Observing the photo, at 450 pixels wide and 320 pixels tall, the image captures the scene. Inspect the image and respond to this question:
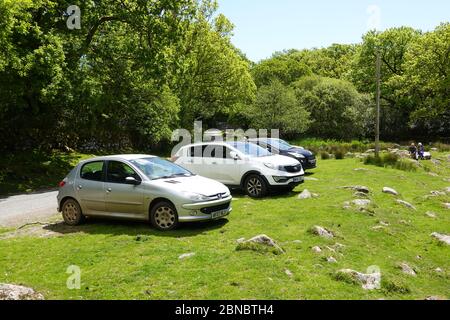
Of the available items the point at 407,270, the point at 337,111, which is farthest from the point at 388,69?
the point at 407,270

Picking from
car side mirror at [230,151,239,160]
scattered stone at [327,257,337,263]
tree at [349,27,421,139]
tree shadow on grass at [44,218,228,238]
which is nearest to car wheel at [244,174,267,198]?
car side mirror at [230,151,239,160]

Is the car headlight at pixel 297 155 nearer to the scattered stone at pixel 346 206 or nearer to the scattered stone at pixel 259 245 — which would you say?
the scattered stone at pixel 346 206

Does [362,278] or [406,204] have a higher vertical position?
[406,204]

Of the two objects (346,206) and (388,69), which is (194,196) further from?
(388,69)

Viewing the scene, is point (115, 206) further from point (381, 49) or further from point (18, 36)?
point (381, 49)

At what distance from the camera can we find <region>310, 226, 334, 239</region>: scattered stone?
9128 millimetres

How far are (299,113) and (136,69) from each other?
1937 centimetres

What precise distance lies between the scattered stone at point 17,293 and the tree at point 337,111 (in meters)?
40.3

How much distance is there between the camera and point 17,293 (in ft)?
19.4

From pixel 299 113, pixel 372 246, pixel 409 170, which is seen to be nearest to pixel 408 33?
pixel 299 113

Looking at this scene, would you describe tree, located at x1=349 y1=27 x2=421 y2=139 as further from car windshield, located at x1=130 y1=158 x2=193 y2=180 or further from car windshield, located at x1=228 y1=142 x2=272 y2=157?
car windshield, located at x1=130 y1=158 x2=193 y2=180

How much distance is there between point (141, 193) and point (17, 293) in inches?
171

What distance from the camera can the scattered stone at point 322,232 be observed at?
9.13 metres

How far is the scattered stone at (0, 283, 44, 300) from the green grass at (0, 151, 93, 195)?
504 inches
